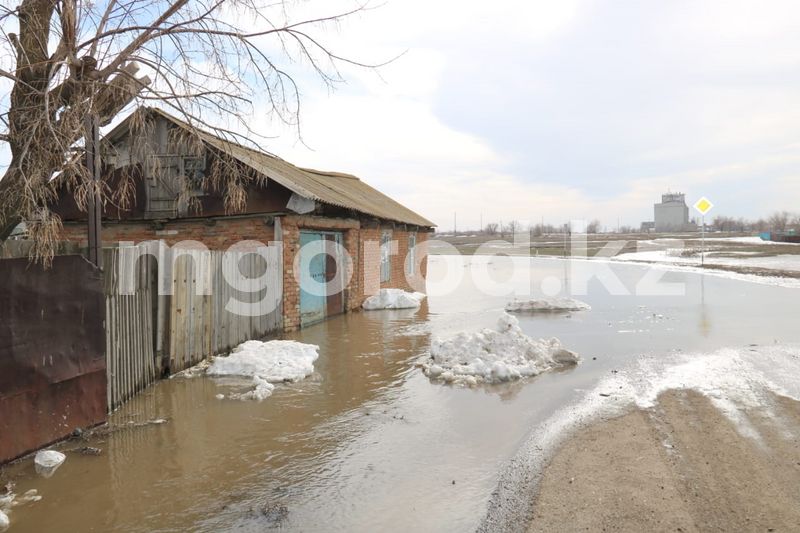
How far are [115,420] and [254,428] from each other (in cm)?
152

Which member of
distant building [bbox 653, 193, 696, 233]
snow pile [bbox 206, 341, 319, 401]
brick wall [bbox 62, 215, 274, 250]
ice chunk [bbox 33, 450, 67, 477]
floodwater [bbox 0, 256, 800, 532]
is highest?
distant building [bbox 653, 193, 696, 233]

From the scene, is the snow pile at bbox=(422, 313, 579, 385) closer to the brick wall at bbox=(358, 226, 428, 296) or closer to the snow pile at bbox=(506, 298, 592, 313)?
the snow pile at bbox=(506, 298, 592, 313)

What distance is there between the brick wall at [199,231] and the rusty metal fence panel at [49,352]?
5990 millimetres

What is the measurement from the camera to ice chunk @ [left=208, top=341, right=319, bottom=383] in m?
7.44

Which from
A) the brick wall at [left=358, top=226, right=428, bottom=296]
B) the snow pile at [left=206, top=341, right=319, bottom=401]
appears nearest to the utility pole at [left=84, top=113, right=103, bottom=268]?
the snow pile at [left=206, top=341, right=319, bottom=401]

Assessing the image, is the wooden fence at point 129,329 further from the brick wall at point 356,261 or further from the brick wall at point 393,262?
the brick wall at point 393,262

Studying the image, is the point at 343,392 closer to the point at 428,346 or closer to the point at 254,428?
the point at 254,428

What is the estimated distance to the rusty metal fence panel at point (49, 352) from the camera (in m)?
4.48

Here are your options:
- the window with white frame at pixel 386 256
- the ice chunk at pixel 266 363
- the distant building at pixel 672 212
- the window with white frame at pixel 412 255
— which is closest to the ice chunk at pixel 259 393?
the ice chunk at pixel 266 363

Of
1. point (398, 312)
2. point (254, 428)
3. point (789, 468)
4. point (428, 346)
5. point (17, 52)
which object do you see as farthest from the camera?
point (398, 312)

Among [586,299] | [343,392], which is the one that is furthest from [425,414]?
[586,299]

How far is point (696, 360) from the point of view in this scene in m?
8.40

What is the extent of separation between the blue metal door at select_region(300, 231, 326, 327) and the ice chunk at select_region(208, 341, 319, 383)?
11.1 feet

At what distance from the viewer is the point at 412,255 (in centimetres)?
2250
